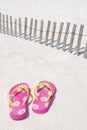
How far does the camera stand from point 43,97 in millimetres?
3748

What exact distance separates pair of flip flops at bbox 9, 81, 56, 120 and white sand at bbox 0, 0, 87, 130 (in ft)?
0.32

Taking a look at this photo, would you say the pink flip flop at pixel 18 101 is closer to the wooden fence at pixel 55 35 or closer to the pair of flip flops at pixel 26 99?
the pair of flip flops at pixel 26 99

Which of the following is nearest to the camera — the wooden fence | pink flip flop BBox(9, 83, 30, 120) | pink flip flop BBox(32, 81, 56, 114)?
pink flip flop BBox(9, 83, 30, 120)

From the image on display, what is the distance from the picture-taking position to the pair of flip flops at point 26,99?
3.32 meters

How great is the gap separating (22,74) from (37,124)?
1.59m

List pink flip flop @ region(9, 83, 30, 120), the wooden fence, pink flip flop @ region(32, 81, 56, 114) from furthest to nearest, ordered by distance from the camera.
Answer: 1. the wooden fence
2. pink flip flop @ region(32, 81, 56, 114)
3. pink flip flop @ region(9, 83, 30, 120)

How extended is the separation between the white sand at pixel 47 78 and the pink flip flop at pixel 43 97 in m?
0.09

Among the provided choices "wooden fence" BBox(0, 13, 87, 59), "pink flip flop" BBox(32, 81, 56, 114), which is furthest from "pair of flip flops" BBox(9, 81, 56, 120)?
"wooden fence" BBox(0, 13, 87, 59)

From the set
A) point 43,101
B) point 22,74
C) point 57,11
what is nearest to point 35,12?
point 57,11

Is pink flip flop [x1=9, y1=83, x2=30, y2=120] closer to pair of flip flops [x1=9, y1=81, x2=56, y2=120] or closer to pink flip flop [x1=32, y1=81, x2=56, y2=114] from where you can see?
pair of flip flops [x1=9, y1=81, x2=56, y2=120]

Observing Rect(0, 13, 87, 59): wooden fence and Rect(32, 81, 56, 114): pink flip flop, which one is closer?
Rect(32, 81, 56, 114): pink flip flop

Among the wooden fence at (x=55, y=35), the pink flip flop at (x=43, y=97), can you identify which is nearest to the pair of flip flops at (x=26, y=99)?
the pink flip flop at (x=43, y=97)

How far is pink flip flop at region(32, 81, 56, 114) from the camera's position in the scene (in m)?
3.43

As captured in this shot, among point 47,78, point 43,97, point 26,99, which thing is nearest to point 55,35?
point 47,78
